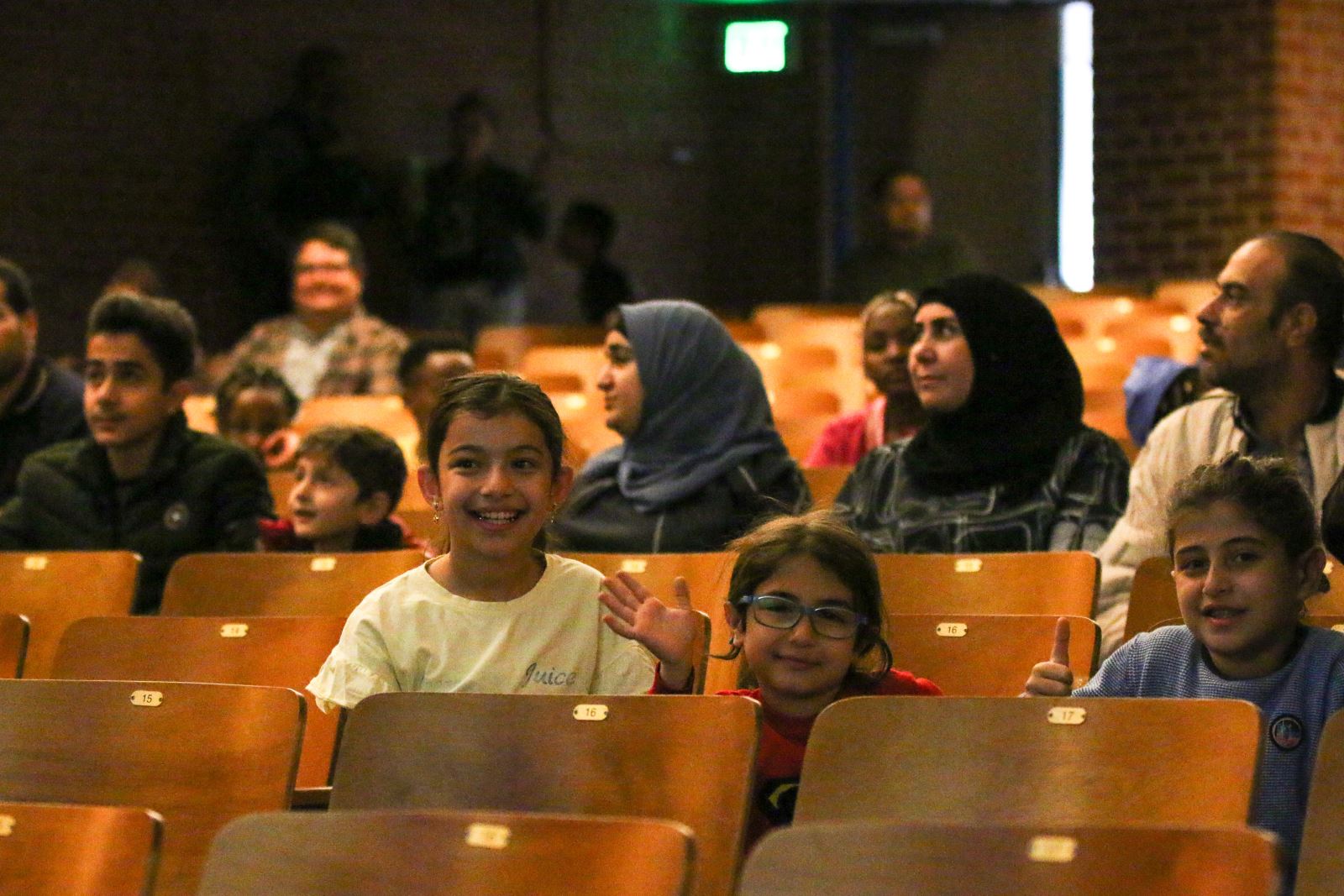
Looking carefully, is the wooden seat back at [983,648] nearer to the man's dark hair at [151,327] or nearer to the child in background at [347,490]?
the child in background at [347,490]

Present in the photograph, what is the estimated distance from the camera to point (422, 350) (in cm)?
595

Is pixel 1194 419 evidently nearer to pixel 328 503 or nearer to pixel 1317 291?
pixel 1317 291

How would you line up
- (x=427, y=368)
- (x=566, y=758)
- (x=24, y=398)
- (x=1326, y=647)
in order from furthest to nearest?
(x=427, y=368)
(x=24, y=398)
(x=1326, y=647)
(x=566, y=758)

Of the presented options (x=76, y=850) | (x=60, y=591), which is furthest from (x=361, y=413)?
(x=76, y=850)

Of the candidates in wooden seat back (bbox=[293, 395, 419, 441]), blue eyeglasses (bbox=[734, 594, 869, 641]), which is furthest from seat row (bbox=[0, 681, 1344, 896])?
wooden seat back (bbox=[293, 395, 419, 441])

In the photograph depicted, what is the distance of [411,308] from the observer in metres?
9.97

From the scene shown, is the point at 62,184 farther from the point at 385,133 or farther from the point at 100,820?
the point at 100,820

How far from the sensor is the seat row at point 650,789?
1.83m

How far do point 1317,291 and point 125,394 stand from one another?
2.28 metres

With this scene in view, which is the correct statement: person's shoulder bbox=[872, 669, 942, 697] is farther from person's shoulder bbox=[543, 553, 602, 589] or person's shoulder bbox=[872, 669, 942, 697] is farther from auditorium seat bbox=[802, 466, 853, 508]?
auditorium seat bbox=[802, 466, 853, 508]

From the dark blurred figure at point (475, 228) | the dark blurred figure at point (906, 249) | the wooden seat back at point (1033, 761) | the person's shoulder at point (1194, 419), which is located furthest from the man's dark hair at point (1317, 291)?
the dark blurred figure at point (475, 228)

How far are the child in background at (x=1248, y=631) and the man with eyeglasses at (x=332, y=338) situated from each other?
3950 millimetres

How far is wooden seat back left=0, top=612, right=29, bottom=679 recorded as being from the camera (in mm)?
3199

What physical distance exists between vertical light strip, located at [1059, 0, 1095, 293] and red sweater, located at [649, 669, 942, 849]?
8.66 meters
